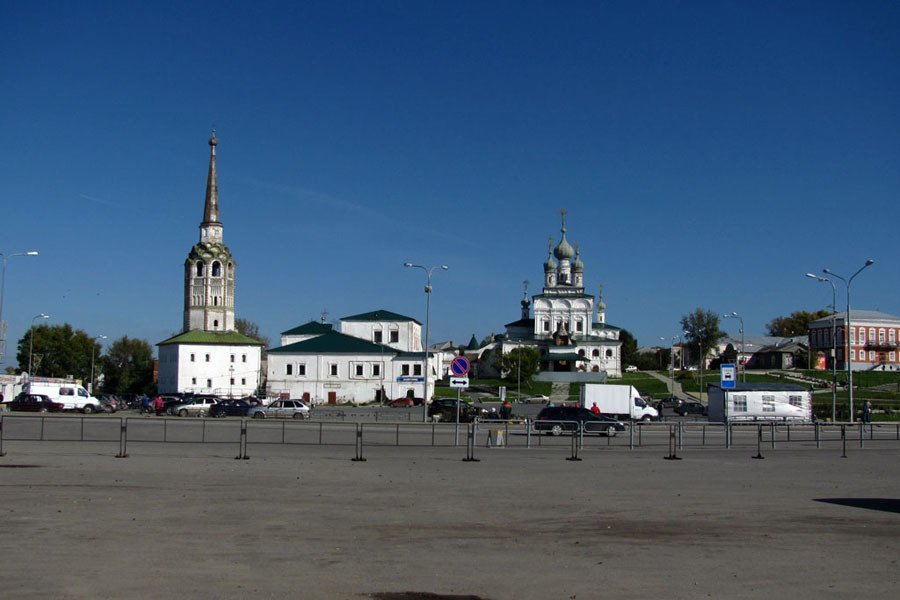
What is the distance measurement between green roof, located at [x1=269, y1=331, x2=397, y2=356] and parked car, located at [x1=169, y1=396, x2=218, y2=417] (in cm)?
2909

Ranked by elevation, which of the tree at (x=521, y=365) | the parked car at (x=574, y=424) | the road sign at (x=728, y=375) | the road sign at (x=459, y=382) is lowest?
the parked car at (x=574, y=424)

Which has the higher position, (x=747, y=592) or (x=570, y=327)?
(x=570, y=327)

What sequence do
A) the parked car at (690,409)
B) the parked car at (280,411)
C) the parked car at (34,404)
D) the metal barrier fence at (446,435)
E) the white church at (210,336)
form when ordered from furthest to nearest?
the white church at (210,336), the parked car at (690,409), the parked car at (34,404), the parked car at (280,411), the metal barrier fence at (446,435)

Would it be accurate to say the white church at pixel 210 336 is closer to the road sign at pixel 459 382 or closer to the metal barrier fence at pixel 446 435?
the metal barrier fence at pixel 446 435

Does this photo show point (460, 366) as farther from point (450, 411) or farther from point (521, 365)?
point (521, 365)

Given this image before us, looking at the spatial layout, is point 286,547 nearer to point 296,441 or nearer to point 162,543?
point 162,543

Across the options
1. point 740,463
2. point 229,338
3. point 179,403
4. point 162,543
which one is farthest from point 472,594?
point 229,338

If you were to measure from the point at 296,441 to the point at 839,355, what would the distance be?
5166 inches

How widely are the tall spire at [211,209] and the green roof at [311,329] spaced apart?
18138mm

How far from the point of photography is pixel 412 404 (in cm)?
8512

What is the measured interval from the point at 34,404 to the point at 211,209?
215 ft

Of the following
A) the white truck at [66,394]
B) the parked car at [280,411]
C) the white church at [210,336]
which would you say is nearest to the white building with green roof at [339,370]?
the white church at [210,336]

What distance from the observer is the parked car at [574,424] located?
3631 centimetres

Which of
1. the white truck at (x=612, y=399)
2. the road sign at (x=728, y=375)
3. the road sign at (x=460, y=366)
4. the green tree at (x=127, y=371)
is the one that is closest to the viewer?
the road sign at (x=460, y=366)
